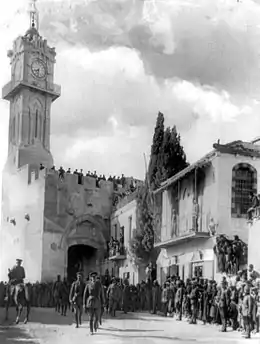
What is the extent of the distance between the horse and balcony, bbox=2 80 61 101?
172 cm

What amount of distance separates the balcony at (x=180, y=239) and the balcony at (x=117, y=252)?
1.04ft

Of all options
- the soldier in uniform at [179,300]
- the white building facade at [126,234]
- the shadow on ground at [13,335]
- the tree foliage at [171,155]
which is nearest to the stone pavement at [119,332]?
the shadow on ground at [13,335]

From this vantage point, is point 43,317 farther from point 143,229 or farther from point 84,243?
point 143,229

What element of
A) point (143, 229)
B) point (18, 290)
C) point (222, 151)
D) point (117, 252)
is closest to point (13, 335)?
point (18, 290)

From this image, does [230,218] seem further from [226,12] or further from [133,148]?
[226,12]

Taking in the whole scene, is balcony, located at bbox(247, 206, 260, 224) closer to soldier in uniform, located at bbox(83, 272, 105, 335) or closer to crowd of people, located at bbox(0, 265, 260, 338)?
crowd of people, located at bbox(0, 265, 260, 338)

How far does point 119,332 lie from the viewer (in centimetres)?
1025

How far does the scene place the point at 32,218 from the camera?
1080 centimetres

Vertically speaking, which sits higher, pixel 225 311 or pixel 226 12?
pixel 226 12

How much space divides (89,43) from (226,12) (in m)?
1.26

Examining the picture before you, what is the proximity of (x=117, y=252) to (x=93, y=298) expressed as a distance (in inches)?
18.1

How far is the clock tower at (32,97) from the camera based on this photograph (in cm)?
1057

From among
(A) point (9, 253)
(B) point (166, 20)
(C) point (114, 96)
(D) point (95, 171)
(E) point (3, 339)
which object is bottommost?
(E) point (3, 339)

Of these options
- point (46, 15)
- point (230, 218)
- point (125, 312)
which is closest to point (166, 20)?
point (46, 15)
